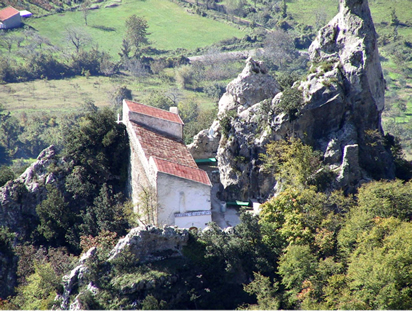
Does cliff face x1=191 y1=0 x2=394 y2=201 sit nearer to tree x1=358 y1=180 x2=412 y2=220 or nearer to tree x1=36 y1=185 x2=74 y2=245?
tree x1=358 y1=180 x2=412 y2=220

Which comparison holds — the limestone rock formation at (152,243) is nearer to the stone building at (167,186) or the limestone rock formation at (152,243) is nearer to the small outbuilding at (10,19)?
the stone building at (167,186)

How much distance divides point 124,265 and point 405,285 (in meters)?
16.8

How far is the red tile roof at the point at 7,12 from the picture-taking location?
128m

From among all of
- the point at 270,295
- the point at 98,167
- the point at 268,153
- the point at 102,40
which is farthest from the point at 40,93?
the point at 270,295

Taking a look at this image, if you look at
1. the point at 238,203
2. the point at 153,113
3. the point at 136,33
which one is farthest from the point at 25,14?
the point at 238,203

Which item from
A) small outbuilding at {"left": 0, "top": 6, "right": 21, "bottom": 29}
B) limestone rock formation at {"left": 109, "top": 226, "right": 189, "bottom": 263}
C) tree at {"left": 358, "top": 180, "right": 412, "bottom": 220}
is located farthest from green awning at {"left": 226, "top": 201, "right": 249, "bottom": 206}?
small outbuilding at {"left": 0, "top": 6, "right": 21, "bottom": 29}

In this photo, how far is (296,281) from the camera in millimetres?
35656

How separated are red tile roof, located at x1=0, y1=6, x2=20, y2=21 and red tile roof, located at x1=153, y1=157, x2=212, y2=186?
10122 cm

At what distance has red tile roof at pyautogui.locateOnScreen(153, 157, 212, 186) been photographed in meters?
40.1

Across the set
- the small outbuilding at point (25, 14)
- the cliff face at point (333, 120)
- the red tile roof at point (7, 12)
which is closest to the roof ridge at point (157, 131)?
the cliff face at point (333, 120)

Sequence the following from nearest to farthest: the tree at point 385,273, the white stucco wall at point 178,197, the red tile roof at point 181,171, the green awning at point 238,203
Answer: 1. the tree at point 385,273
2. the white stucco wall at point 178,197
3. the red tile roof at point 181,171
4. the green awning at point 238,203

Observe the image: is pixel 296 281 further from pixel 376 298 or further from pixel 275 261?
pixel 376 298

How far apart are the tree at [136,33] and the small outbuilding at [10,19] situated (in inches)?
974

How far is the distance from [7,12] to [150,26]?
32539 mm
